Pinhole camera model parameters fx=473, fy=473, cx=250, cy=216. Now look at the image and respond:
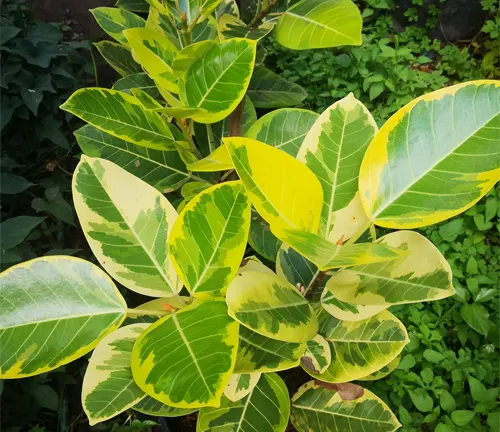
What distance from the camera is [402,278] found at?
1.71 feet

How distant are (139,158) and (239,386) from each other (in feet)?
1.40

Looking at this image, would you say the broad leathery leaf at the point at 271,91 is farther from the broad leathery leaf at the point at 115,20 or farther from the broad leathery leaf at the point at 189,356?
the broad leathery leaf at the point at 189,356

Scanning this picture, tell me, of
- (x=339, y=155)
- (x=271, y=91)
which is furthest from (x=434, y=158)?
(x=271, y=91)

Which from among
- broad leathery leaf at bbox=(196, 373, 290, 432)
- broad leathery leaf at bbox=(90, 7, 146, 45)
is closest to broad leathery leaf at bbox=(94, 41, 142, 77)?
broad leathery leaf at bbox=(90, 7, 146, 45)

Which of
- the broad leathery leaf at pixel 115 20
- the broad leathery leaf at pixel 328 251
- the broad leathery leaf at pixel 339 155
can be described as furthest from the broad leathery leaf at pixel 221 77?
the broad leathery leaf at pixel 115 20

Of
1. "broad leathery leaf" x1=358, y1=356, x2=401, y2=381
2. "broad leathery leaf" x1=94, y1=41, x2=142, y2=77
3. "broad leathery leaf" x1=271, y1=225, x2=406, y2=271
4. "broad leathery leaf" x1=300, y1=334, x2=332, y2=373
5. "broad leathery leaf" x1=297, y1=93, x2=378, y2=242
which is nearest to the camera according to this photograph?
"broad leathery leaf" x1=271, y1=225, x2=406, y2=271

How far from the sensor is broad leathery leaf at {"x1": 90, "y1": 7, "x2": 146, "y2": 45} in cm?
85

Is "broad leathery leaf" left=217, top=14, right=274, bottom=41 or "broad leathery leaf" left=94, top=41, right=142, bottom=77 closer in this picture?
"broad leathery leaf" left=217, top=14, right=274, bottom=41

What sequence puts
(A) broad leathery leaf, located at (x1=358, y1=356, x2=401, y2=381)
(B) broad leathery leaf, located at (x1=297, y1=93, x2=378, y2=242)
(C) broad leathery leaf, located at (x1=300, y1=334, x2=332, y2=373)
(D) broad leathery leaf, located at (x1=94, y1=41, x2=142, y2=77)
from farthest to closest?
(D) broad leathery leaf, located at (x1=94, y1=41, x2=142, y2=77) < (A) broad leathery leaf, located at (x1=358, y1=356, x2=401, y2=381) < (C) broad leathery leaf, located at (x1=300, y1=334, x2=332, y2=373) < (B) broad leathery leaf, located at (x1=297, y1=93, x2=378, y2=242)

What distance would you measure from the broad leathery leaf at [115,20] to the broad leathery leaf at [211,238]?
1.59 feet

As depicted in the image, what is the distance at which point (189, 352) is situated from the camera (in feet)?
1.55

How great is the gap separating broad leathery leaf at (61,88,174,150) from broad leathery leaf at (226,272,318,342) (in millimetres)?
261

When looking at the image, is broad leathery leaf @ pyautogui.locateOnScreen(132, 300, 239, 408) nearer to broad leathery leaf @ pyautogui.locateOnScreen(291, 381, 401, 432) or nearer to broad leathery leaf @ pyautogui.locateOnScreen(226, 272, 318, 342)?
broad leathery leaf @ pyautogui.locateOnScreen(226, 272, 318, 342)

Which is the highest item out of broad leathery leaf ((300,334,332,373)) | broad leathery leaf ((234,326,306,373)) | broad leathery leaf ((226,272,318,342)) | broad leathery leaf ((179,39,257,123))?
broad leathery leaf ((179,39,257,123))
